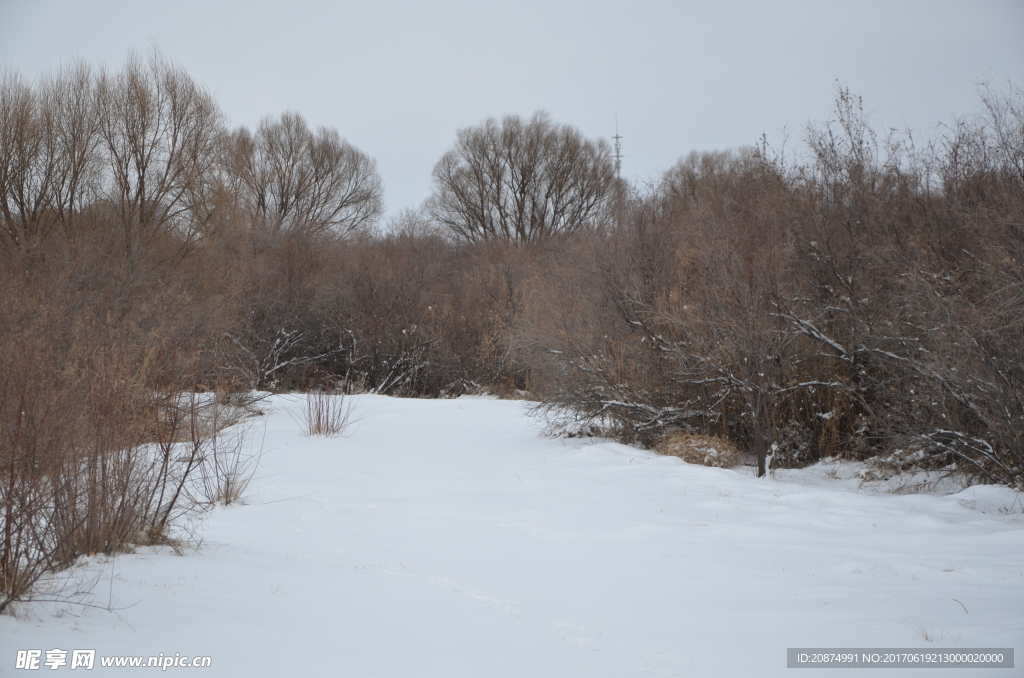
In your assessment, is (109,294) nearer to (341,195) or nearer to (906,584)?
(906,584)

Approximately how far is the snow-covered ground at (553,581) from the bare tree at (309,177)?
2528 cm

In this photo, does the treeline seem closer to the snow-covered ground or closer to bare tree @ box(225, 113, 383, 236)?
the snow-covered ground

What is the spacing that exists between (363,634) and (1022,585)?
13.5 feet

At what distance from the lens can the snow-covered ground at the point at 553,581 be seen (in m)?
3.46

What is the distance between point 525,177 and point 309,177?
10.4 m

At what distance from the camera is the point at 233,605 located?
3.82m

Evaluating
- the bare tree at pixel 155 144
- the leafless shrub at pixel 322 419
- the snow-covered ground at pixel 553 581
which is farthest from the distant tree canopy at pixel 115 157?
the snow-covered ground at pixel 553 581

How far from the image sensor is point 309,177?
3350cm

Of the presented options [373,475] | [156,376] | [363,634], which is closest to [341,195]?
[373,475]

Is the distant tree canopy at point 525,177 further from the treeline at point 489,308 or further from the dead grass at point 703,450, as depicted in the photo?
the dead grass at point 703,450

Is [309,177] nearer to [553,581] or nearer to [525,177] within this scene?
[525,177]

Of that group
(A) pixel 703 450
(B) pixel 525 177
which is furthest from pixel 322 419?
(B) pixel 525 177

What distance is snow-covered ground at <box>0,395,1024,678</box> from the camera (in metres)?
3.46

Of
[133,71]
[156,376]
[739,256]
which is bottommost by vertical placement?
[156,376]
